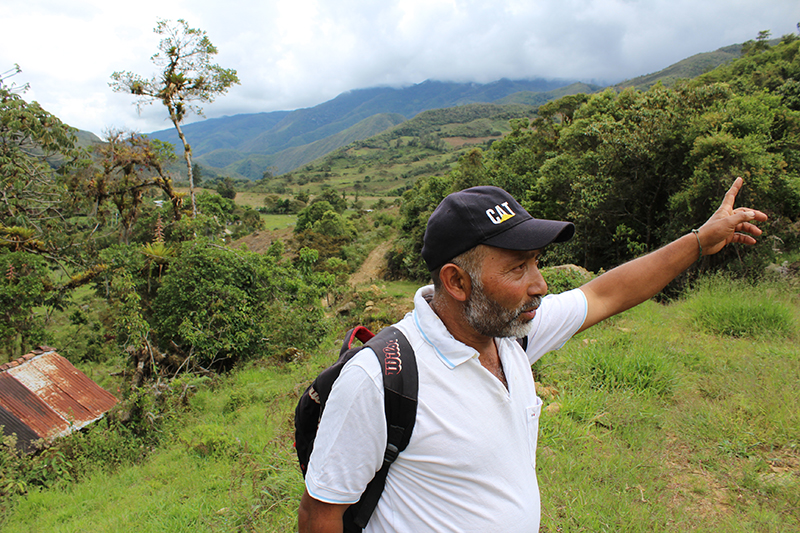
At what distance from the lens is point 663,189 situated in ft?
41.2

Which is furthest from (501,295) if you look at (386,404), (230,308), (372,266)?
(372,266)

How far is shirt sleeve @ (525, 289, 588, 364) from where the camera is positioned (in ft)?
5.18

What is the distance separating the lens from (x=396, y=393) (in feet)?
3.48

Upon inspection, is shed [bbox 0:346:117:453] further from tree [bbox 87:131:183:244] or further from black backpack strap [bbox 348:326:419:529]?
black backpack strap [bbox 348:326:419:529]

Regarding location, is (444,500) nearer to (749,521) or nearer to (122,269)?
(749,521)

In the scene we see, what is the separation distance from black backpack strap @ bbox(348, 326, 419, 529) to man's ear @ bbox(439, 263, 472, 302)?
21 centimetres

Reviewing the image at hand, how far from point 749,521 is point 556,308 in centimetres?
210

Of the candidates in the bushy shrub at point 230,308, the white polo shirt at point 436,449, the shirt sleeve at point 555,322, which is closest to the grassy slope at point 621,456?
the shirt sleeve at point 555,322

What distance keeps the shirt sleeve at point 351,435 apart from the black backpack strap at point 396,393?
0.02 meters

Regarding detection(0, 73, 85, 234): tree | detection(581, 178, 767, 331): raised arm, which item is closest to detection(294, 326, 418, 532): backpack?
detection(581, 178, 767, 331): raised arm

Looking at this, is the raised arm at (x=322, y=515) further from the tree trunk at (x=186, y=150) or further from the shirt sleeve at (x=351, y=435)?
the tree trunk at (x=186, y=150)

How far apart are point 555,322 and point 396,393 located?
81cm

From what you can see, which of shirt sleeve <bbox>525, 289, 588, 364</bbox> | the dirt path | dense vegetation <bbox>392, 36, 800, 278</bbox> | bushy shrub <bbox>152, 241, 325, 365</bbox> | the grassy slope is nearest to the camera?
shirt sleeve <bbox>525, 289, 588, 364</bbox>

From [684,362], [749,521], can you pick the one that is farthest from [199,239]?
[749,521]
